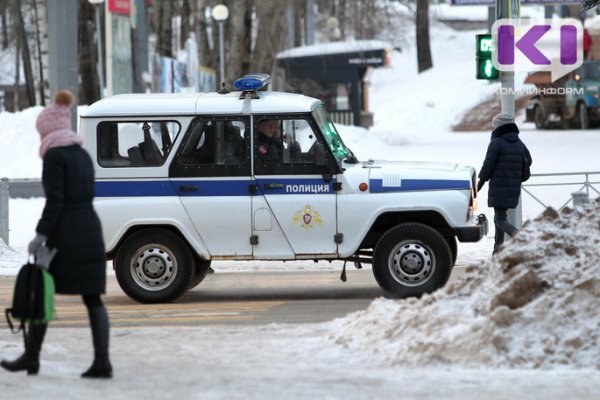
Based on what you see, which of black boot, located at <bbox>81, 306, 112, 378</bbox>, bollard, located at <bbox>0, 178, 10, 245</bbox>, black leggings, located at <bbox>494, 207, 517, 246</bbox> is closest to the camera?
black boot, located at <bbox>81, 306, 112, 378</bbox>

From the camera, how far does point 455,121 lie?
5681cm

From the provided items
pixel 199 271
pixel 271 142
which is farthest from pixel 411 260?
pixel 199 271

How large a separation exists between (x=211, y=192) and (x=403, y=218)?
191 cm

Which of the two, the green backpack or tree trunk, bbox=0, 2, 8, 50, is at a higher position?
tree trunk, bbox=0, 2, 8, 50

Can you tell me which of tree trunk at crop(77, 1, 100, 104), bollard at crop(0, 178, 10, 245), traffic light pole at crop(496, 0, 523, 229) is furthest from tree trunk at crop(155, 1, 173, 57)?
traffic light pole at crop(496, 0, 523, 229)

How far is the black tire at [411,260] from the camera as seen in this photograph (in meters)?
13.6

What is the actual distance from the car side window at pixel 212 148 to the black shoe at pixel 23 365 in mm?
4897

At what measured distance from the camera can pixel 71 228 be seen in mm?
8875

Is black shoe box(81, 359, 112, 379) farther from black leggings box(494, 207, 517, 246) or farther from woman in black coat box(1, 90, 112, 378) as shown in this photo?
black leggings box(494, 207, 517, 246)

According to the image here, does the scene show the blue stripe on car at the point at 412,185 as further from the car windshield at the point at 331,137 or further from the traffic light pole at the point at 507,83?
the traffic light pole at the point at 507,83

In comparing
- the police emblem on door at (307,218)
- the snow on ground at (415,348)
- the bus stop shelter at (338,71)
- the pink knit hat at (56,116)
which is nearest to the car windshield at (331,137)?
the police emblem on door at (307,218)

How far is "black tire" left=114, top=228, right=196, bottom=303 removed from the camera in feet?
45.6

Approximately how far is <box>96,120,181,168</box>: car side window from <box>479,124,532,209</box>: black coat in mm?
3622

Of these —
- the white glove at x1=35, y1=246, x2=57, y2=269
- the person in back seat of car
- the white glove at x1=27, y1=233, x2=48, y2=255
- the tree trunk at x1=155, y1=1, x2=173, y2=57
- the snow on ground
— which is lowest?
the snow on ground
